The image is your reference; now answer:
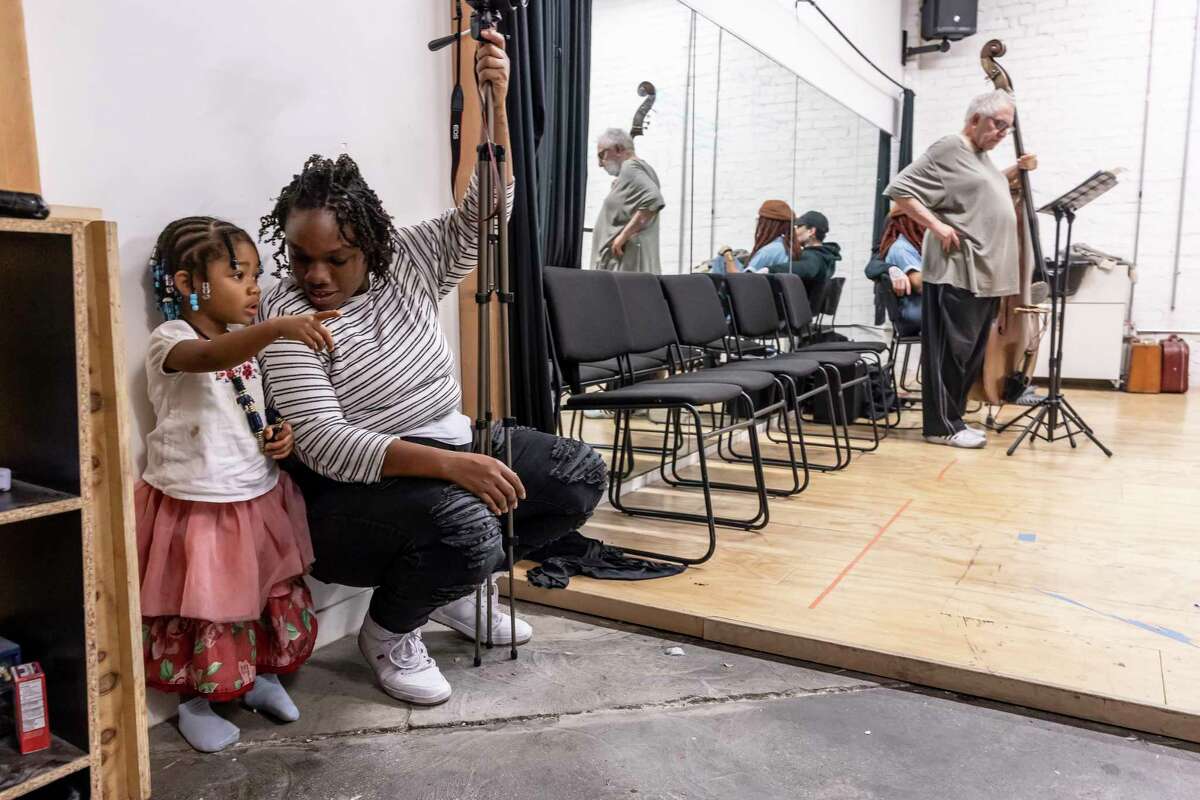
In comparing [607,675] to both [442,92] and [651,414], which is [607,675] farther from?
[651,414]

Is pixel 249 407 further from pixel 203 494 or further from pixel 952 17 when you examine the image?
pixel 952 17

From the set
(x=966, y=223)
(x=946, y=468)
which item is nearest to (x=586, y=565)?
(x=946, y=468)

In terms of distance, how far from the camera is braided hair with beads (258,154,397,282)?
145 cm

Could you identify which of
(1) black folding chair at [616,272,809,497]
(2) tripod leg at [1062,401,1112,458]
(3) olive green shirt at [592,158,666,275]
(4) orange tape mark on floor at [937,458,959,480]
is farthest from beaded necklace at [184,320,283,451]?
(2) tripod leg at [1062,401,1112,458]

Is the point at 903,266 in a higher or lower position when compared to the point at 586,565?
higher

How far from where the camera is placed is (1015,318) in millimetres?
3834

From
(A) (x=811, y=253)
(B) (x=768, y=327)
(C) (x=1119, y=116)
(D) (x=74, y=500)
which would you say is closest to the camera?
(D) (x=74, y=500)

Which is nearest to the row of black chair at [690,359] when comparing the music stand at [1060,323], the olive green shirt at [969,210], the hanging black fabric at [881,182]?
the olive green shirt at [969,210]

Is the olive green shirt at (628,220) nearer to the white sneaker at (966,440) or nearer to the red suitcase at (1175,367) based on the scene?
the white sneaker at (966,440)

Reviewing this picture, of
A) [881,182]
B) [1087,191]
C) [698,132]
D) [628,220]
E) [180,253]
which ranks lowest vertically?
[180,253]

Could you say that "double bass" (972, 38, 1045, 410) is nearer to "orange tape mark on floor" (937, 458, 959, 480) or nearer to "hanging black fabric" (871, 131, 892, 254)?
"orange tape mark on floor" (937, 458, 959, 480)

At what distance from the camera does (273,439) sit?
146 cm

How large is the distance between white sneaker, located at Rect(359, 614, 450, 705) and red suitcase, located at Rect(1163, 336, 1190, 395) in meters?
5.90

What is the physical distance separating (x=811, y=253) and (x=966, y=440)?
51.4 inches
